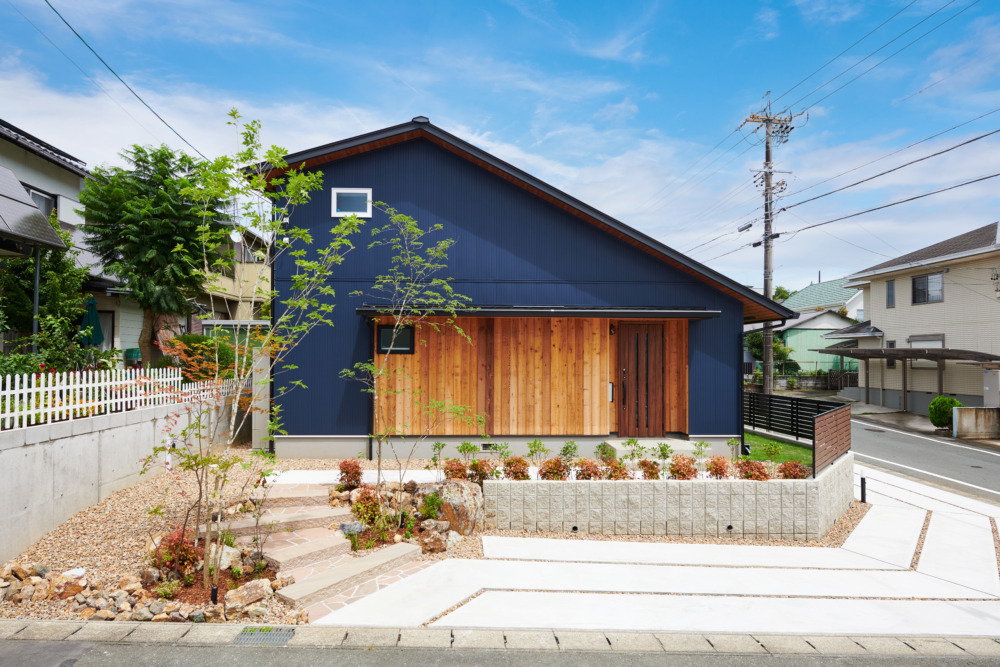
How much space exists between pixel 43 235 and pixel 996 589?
14.2 m

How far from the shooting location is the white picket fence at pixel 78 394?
5.61m

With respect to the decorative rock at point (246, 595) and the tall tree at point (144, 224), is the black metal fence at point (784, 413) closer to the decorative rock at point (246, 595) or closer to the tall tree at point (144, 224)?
the decorative rock at point (246, 595)

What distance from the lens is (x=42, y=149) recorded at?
12.5 m

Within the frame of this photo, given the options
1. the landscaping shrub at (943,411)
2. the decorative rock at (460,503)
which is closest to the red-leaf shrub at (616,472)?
the decorative rock at (460,503)

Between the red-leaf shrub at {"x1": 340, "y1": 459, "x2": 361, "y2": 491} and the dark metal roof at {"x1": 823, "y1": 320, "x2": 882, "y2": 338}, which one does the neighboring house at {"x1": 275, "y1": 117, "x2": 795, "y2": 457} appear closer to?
the red-leaf shrub at {"x1": 340, "y1": 459, "x2": 361, "y2": 491}

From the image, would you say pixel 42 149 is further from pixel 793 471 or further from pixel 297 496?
pixel 793 471

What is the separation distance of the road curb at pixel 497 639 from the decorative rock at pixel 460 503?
2.24m

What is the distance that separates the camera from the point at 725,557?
20.3 ft

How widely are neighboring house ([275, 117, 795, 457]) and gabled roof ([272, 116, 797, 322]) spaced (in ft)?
0.09

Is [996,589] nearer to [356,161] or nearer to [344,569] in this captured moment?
→ [344,569]

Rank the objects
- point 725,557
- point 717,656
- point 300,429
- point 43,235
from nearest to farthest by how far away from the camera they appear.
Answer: point 717,656
point 725,557
point 43,235
point 300,429

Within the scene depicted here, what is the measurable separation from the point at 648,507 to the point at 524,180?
6.38 m

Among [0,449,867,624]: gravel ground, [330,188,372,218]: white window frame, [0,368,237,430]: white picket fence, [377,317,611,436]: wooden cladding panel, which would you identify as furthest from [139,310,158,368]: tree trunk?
[377,317,611,436]: wooden cladding panel

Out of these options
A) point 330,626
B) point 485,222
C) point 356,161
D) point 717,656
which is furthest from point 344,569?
point 356,161
